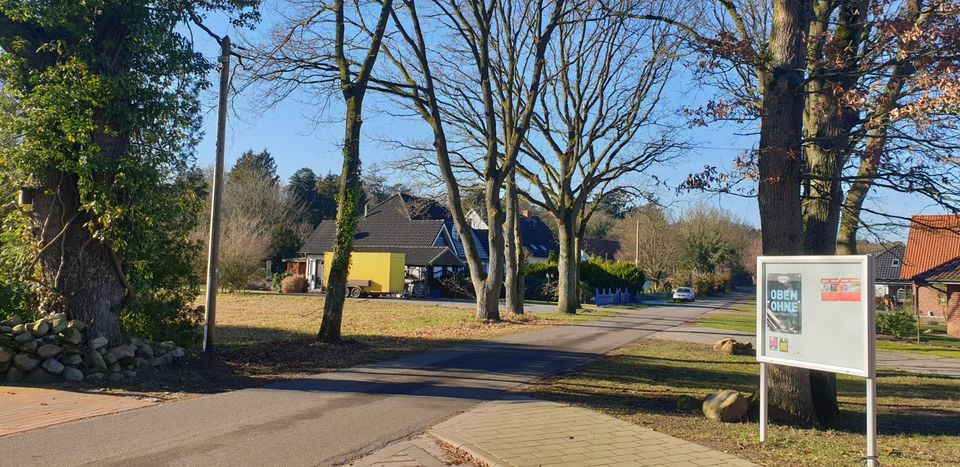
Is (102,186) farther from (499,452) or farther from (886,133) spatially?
(886,133)

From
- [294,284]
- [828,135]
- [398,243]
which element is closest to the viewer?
[828,135]

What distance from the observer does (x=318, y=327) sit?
20.5 metres

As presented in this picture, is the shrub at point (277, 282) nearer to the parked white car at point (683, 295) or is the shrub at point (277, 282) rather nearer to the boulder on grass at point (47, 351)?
the parked white car at point (683, 295)

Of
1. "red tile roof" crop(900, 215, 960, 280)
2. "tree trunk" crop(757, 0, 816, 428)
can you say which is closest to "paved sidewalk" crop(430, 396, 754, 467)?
"tree trunk" crop(757, 0, 816, 428)

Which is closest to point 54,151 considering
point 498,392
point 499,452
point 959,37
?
point 498,392

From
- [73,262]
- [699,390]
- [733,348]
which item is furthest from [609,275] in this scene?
[73,262]

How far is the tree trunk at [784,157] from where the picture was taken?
888 centimetres

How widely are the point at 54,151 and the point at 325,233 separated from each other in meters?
42.5

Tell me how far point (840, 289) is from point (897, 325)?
91.2ft

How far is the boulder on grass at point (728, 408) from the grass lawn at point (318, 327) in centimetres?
660

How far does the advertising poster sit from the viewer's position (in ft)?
23.6

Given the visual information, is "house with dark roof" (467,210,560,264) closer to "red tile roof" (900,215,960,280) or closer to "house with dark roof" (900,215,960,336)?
"red tile roof" (900,215,960,280)

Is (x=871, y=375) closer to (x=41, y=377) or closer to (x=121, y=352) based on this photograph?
(x=121, y=352)

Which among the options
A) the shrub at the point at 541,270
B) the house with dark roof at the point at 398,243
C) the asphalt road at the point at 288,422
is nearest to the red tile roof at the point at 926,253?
the shrub at the point at 541,270
